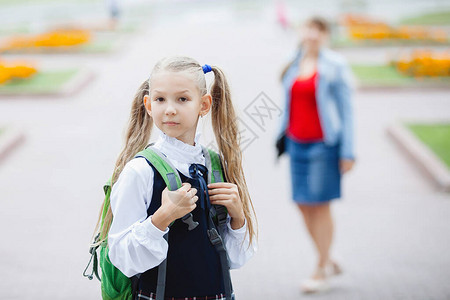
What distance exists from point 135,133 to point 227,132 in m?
0.34

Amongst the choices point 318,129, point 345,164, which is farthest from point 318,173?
point 318,129

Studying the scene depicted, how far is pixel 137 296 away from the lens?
2291 millimetres

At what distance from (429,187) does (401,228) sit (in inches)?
48.5

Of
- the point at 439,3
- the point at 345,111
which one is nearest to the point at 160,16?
the point at 439,3

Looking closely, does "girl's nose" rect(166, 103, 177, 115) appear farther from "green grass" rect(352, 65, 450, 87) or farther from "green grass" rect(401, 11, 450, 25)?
"green grass" rect(401, 11, 450, 25)

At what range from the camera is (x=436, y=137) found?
8.22 m

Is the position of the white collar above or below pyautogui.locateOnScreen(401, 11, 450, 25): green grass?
below

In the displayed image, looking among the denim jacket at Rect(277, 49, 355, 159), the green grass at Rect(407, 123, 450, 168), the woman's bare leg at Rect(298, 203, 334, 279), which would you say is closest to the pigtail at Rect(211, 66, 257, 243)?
the denim jacket at Rect(277, 49, 355, 159)

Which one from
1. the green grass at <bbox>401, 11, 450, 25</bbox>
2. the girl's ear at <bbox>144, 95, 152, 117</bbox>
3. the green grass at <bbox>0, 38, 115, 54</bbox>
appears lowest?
the girl's ear at <bbox>144, 95, 152, 117</bbox>

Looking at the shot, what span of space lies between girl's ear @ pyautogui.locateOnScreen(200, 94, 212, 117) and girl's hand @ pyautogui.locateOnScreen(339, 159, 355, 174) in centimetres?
230

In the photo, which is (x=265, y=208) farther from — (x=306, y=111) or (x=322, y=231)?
(x=306, y=111)

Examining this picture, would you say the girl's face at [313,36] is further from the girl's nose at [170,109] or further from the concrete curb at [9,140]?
the concrete curb at [9,140]

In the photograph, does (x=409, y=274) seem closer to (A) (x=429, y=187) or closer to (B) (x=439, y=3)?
(A) (x=429, y=187)

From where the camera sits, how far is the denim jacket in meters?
4.35
